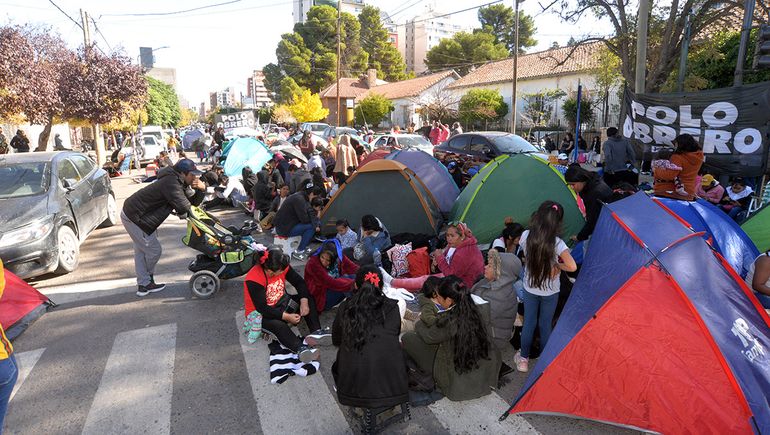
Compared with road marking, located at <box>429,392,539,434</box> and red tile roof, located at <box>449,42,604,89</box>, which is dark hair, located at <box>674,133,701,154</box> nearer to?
road marking, located at <box>429,392,539,434</box>

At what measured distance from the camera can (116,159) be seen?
60.6 ft

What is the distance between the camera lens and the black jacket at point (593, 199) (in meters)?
5.43

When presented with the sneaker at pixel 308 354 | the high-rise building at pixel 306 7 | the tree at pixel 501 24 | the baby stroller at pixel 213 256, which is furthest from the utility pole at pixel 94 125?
the high-rise building at pixel 306 7

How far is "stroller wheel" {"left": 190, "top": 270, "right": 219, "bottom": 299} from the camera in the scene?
5.55 m

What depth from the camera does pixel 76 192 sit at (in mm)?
7043

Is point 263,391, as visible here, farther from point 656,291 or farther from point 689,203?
point 689,203

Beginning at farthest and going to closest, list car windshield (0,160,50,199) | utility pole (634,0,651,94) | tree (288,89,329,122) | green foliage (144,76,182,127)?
green foliage (144,76,182,127), tree (288,89,329,122), utility pole (634,0,651,94), car windshield (0,160,50,199)

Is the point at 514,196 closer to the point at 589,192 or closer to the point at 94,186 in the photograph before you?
the point at 589,192

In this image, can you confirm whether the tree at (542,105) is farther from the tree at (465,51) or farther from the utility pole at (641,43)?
the tree at (465,51)

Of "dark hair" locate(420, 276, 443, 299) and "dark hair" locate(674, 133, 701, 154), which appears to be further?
"dark hair" locate(674, 133, 701, 154)

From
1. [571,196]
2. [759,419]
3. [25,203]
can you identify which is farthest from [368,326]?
[25,203]

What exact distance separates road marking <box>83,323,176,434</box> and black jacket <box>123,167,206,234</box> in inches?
55.0

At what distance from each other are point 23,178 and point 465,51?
48.4 meters

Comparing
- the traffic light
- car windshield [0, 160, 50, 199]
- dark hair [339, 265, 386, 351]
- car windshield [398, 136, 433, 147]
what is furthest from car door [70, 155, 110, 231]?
car windshield [398, 136, 433, 147]
